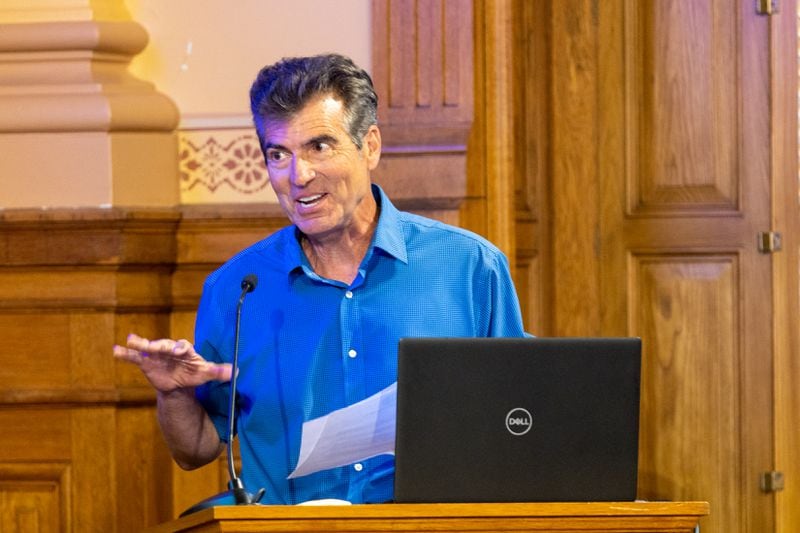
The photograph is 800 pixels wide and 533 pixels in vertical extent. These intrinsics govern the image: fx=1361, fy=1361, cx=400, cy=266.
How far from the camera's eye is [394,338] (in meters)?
2.45

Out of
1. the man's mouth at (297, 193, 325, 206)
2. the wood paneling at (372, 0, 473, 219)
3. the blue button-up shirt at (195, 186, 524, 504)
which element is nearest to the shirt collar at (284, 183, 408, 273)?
the blue button-up shirt at (195, 186, 524, 504)

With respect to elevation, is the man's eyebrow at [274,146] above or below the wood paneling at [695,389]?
above

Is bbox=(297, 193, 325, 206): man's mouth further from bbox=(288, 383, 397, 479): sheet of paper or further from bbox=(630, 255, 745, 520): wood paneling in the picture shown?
bbox=(630, 255, 745, 520): wood paneling

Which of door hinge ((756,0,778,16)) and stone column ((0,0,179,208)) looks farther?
door hinge ((756,0,778,16))

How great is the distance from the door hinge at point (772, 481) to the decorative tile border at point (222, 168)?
1.73 metres

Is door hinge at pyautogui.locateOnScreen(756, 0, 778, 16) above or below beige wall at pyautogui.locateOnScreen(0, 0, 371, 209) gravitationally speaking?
above

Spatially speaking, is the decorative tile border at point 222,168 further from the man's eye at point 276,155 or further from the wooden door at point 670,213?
the man's eye at point 276,155

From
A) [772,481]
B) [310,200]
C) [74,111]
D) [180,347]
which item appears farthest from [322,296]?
[772,481]

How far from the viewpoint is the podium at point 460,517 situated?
5.63 feet

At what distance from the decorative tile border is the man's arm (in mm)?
1252

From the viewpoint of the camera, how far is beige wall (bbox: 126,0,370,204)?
3604mm

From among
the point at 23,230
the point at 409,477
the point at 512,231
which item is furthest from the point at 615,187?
the point at 409,477

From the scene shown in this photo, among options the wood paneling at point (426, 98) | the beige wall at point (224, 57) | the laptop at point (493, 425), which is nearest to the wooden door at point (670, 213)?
the wood paneling at point (426, 98)

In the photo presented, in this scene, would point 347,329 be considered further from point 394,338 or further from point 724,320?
point 724,320
